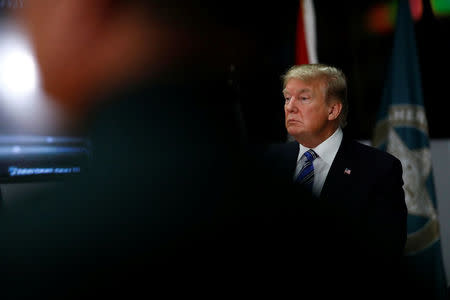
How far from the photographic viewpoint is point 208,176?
230mm

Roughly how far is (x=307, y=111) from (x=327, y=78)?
0.35 ft

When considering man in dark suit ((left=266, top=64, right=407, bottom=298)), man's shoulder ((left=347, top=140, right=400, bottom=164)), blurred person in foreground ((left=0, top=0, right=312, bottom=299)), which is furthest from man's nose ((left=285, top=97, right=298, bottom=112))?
Answer: blurred person in foreground ((left=0, top=0, right=312, bottom=299))

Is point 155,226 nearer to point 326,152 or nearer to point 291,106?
point 291,106

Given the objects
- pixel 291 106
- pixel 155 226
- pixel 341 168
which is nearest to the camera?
pixel 155 226

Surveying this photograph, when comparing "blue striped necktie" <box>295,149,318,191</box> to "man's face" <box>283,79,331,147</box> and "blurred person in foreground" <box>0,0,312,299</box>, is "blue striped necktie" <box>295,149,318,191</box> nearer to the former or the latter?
"man's face" <box>283,79,331,147</box>

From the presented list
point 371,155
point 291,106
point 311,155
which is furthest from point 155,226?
point 371,155

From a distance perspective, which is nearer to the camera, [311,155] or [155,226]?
[155,226]

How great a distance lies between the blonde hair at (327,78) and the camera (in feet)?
2.53

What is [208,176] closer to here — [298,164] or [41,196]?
[41,196]

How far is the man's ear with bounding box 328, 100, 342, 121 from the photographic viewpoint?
0.76 meters

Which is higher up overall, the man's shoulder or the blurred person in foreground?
the blurred person in foreground

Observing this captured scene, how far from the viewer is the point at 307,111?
743 mm

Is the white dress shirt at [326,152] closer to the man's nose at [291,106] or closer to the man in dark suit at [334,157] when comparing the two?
the man in dark suit at [334,157]

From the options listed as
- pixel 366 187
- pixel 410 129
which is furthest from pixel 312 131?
pixel 410 129
